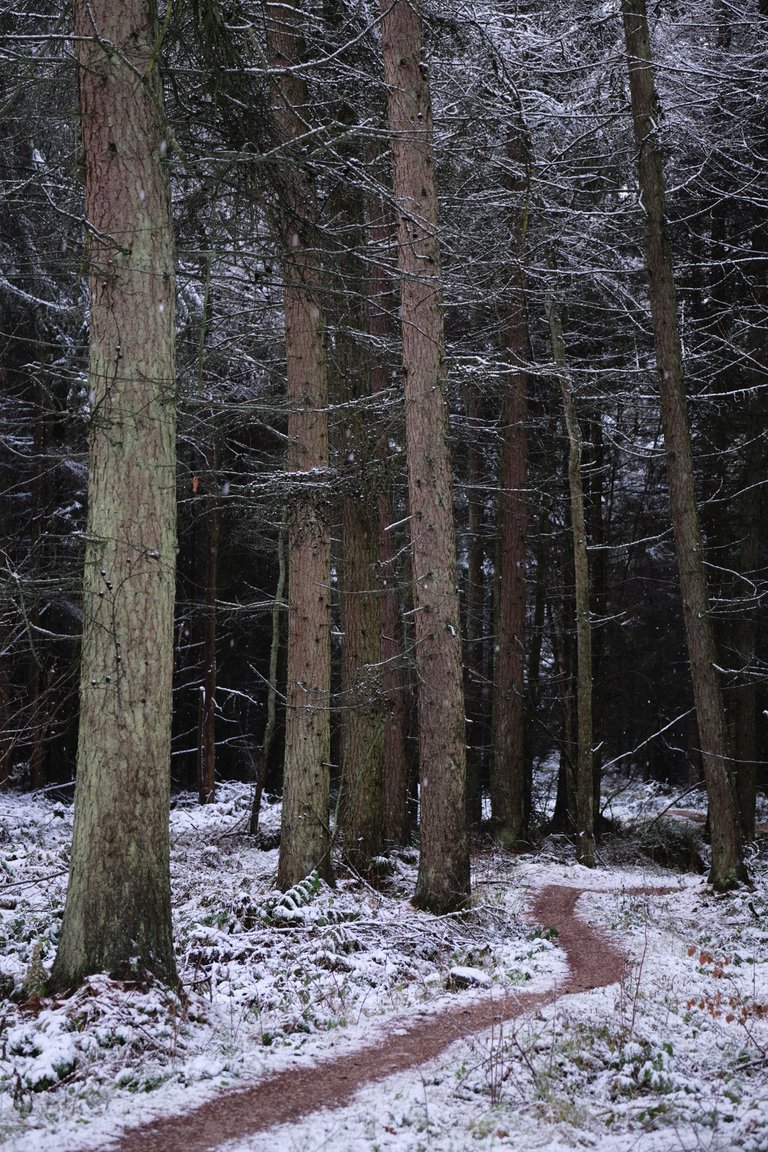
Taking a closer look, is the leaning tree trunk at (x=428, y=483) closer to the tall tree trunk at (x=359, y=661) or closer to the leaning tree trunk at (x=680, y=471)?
the tall tree trunk at (x=359, y=661)

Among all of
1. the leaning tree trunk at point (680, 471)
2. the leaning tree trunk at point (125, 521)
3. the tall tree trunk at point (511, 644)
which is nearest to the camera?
the leaning tree trunk at point (125, 521)

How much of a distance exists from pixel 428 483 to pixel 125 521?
13.6ft

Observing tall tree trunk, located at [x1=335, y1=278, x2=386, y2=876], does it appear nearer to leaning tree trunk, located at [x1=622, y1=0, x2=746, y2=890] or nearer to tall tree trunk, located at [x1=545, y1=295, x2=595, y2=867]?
leaning tree trunk, located at [x1=622, y1=0, x2=746, y2=890]

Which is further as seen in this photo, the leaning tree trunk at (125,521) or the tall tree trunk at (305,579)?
the tall tree trunk at (305,579)

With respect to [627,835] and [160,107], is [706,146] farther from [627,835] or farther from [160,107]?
[627,835]

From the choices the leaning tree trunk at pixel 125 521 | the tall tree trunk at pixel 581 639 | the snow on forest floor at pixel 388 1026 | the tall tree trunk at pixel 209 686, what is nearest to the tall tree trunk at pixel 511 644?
the tall tree trunk at pixel 581 639

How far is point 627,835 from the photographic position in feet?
67.8

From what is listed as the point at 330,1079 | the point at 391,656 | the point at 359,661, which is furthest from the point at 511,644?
the point at 330,1079

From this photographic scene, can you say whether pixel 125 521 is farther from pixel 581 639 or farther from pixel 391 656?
pixel 581 639

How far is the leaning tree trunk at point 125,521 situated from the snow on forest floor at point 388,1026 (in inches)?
20.6

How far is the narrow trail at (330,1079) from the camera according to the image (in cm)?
405

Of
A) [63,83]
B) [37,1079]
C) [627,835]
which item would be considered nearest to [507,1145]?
[37,1079]

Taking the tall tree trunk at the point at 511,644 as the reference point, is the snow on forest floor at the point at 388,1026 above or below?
below

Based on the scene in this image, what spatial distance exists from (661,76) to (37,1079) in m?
15.1
